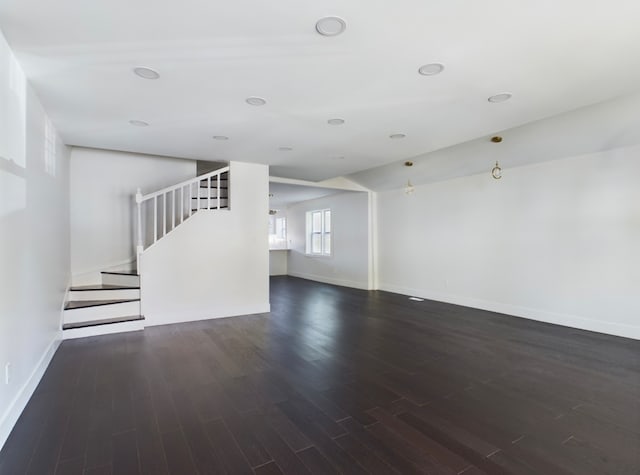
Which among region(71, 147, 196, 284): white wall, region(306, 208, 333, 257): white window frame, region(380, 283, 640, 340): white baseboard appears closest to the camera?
region(380, 283, 640, 340): white baseboard

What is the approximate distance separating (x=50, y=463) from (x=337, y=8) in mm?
3017


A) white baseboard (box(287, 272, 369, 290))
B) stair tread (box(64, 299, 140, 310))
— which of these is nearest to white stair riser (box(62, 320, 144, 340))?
stair tread (box(64, 299, 140, 310))

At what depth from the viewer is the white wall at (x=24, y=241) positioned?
2.14m

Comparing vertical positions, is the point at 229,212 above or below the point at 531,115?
below

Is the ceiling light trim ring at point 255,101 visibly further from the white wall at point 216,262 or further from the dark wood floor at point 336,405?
the dark wood floor at point 336,405

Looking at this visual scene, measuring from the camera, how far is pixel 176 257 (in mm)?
4977

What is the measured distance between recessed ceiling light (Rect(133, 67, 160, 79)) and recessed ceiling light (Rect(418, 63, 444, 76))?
201 centimetres

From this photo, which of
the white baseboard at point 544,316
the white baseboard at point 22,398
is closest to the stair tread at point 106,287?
the white baseboard at point 22,398

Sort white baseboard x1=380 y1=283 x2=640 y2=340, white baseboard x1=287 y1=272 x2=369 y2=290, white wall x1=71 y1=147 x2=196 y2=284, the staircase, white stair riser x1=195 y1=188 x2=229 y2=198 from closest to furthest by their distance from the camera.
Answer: white baseboard x1=380 y1=283 x2=640 y2=340 < the staircase < white wall x1=71 y1=147 x2=196 y2=284 < white stair riser x1=195 y1=188 x2=229 y2=198 < white baseboard x1=287 y1=272 x2=369 y2=290

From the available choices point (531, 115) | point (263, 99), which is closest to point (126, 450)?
point (263, 99)

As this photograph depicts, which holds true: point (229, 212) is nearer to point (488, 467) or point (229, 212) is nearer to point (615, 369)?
point (488, 467)

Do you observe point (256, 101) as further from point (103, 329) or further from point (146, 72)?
point (103, 329)

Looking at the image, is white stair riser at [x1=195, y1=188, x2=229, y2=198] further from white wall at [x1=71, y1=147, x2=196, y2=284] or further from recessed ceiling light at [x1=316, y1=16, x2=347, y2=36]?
recessed ceiling light at [x1=316, y1=16, x2=347, y2=36]

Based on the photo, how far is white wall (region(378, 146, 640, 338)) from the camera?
418 centimetres
